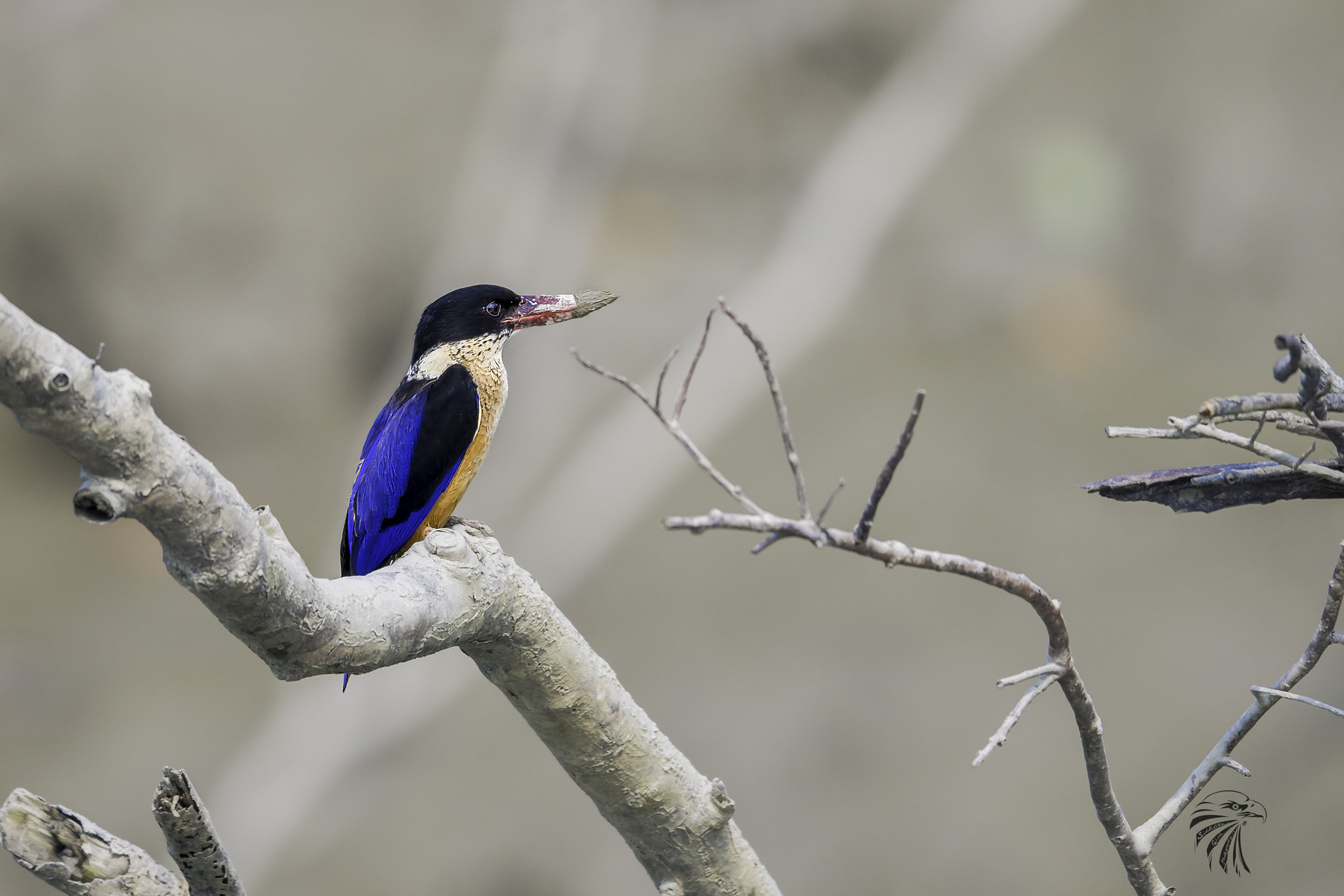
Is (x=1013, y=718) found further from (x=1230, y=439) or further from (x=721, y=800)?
(x=721, y=800)

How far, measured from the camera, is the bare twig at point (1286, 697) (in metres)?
1.01

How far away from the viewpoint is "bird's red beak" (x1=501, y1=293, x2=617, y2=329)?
1560 mm

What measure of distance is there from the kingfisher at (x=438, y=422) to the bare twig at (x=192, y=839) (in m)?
0.35

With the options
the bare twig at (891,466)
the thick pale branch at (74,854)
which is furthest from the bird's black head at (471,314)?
the bare twig at (891,466)

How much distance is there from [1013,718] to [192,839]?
0.89 metres

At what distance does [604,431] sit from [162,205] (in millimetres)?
2382

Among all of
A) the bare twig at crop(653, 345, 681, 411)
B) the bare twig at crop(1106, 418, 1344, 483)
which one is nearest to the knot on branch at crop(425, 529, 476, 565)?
the bare twig at crop(653, 345, 681, 411)

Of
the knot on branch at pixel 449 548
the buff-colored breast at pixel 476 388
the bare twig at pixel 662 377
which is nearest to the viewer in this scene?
the bare twig at pixel 662 377

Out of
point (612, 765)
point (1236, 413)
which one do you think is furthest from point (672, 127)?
point (1236, 413)

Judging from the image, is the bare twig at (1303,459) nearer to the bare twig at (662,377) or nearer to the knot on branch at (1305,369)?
the knot on branch at (1305,369)

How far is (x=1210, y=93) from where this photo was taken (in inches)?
218

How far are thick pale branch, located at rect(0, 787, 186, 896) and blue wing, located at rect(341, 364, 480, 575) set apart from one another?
52cm

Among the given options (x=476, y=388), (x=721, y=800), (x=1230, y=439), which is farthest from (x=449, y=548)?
(x=1230, y=439)

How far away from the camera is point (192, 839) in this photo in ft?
3.77
